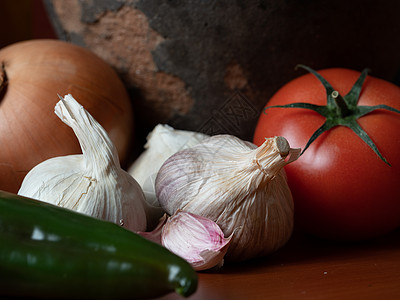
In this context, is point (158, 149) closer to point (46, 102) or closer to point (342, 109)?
point (46, 102)

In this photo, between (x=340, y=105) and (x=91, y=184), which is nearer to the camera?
(x=91, y=184)

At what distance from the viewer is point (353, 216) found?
2.45ft

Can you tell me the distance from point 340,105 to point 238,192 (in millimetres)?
244

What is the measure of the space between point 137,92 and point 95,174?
44 centimetres

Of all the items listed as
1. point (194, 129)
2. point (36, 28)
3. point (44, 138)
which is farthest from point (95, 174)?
point (36, 28)

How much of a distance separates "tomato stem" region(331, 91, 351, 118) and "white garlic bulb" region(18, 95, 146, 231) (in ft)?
1.12

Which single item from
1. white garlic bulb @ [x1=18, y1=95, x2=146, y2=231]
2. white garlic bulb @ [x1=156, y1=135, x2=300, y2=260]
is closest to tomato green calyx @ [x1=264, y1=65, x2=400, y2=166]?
white garlic bulb @ [x1=156, y1=135, x2=300, y2=260]

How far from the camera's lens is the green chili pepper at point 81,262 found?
18.2 inches

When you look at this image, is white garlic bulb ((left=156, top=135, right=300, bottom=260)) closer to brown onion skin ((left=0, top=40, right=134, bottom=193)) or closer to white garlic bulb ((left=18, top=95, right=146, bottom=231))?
white garlic bulb ((left=18, top=95, right=146, bottom=231))

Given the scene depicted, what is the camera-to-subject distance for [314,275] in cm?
64

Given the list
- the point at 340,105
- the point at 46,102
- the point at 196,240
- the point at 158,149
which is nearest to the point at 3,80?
the point at 46,102

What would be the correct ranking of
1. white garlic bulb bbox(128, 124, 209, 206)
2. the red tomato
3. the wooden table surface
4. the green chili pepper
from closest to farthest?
the green chili pepper
the wooden table surface
the red tomato
white garlic bulb bbox(128, 124, 209, 206)

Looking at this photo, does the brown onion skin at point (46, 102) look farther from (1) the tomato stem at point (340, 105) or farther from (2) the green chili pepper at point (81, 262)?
(1) the tomato stem at point (340, 105)

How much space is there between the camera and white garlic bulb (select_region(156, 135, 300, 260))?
2.07 feet
